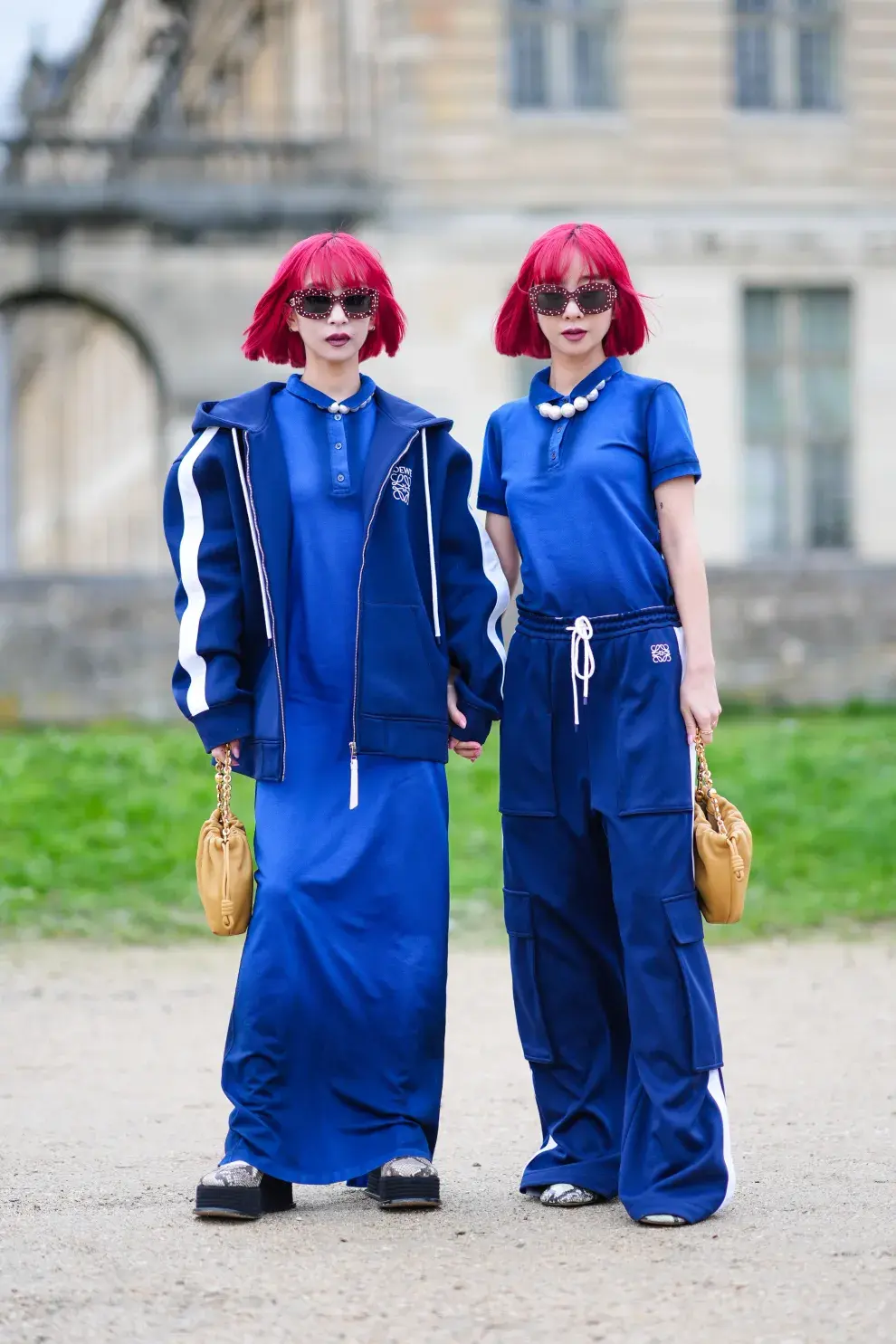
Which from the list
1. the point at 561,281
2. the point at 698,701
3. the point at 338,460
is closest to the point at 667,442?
the point at 561,281

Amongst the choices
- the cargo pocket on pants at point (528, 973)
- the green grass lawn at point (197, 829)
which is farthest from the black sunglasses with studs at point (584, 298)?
the green grass lawn at point (197, 829)

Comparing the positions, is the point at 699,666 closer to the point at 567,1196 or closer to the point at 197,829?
the point at 567,1196

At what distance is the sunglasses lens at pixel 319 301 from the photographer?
500 cm

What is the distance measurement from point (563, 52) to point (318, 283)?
54.9 ft

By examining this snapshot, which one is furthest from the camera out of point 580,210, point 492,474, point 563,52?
point 563,52

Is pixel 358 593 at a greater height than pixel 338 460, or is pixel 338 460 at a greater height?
pixel 338 460

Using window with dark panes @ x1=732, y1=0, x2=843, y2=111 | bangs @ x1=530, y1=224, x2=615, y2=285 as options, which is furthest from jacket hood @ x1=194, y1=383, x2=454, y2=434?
window with dark panes @ x1=732, y1=0, x2=843, y2=111

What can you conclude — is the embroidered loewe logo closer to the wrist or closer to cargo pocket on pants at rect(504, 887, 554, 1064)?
the wrist

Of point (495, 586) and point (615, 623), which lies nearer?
point (615, 623)

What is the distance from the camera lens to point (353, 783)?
4.90m

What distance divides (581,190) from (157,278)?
380cm

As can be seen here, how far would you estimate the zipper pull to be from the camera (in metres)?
4.89

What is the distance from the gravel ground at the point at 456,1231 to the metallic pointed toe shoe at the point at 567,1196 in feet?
0.13

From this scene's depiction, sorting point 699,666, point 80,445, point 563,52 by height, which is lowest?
point 699,666
